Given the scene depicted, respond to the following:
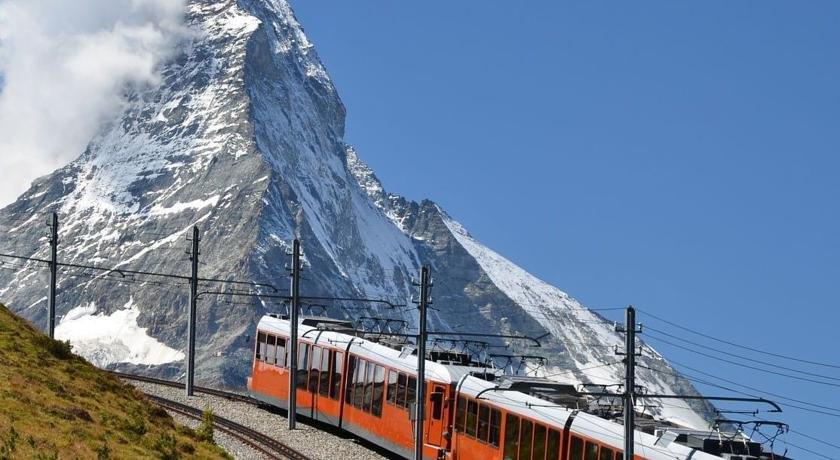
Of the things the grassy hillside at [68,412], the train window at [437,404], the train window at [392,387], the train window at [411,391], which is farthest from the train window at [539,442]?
the train window at [392,387]

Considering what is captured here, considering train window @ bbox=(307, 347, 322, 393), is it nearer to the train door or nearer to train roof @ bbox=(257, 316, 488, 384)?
train roof @ bbox=(257, 316, 488, 384)

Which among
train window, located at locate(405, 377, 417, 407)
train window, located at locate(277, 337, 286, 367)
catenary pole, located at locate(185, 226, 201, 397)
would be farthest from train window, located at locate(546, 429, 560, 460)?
catenary pole, located at locate(185, 226, 201, 397)

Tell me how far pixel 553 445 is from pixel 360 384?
47.0 feet

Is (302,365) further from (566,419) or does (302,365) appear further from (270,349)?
(566,419)

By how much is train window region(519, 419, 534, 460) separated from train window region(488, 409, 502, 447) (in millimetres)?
1451

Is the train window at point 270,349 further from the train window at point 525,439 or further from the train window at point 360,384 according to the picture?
the train window at point 525,439

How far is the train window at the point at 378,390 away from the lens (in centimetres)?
5369

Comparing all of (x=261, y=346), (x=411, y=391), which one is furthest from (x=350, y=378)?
(x=261, y=346)

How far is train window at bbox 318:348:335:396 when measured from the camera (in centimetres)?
5766

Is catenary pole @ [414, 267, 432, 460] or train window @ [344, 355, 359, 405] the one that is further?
train window @ [344, 355, 359, 405]

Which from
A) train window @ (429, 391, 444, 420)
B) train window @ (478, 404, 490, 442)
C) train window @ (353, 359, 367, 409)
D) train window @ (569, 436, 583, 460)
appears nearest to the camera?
train window @ (569, 436, 583, 460)

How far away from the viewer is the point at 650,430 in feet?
A: 136

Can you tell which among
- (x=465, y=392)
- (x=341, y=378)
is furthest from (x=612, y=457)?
(x=341, y=378)

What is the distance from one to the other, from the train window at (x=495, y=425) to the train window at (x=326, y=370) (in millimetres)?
12759
